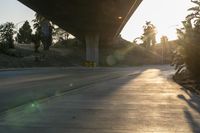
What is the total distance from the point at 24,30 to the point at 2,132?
147169 mm

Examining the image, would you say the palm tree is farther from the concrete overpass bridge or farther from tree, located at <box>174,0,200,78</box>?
the concrete overpass bridge

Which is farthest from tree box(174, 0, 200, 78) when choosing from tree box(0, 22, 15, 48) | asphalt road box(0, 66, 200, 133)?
tree box(0, 22, 15, 48)

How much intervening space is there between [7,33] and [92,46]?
72.8 feet

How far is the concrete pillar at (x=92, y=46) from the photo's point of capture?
87.8 metres

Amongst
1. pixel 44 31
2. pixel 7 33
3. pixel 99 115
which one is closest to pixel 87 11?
pixel 99 115

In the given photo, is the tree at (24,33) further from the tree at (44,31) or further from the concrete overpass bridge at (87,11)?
the concrete overpass bridge at (87,11)

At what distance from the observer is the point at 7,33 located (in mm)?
101938

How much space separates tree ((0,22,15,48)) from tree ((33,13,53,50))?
5938 mm

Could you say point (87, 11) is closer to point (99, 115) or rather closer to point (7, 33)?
point (99, 115)

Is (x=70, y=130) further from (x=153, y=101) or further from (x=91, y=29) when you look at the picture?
(x=91, y=29)

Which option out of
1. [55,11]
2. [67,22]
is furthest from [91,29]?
[55,11]

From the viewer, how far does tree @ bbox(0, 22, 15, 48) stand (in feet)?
326

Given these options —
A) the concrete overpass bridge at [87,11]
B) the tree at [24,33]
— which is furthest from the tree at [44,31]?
the concrete overpass bridge at [87,11]

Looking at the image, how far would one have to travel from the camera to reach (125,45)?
472 feet
